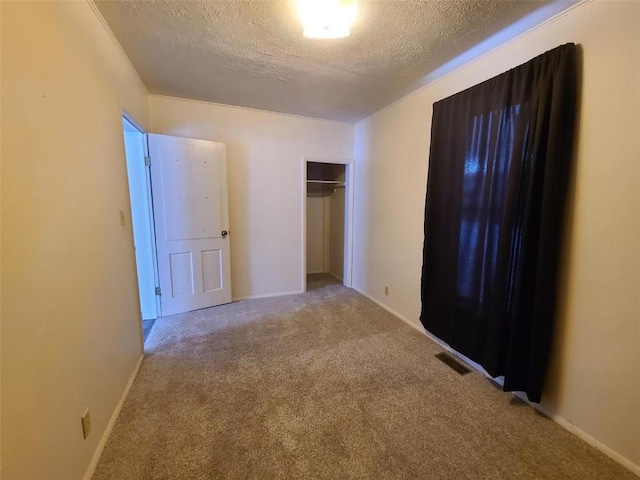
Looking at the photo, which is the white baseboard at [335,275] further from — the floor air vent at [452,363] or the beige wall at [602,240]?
the beige wall at [602,240]

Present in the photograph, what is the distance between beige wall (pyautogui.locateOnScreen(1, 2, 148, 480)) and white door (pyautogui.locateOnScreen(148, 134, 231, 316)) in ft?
3.66

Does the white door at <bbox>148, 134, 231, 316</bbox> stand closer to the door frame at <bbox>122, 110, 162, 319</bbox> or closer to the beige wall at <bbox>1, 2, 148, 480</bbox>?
the door frame at <bbox>122, 110, 162, 319</bbox>

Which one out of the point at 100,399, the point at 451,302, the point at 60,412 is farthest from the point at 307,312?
the point at 60,412

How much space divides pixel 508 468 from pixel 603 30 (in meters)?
2.35

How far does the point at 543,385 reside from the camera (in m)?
1.74

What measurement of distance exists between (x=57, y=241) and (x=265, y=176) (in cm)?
260

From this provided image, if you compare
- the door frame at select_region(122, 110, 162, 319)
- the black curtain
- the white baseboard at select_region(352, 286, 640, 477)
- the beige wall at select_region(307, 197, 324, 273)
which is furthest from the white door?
the white baseboard at select_region(352, 286, 640, 477)

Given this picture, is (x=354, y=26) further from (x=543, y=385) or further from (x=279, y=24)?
(x=543, y=385)

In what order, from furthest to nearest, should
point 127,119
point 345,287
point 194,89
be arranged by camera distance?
point 345,287
point 194,89
point 127,119

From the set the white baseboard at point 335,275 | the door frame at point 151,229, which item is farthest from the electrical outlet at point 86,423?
the white baseboard at point 335,275

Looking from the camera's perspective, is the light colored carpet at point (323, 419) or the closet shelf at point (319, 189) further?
the closet shelf at point (319, 189)

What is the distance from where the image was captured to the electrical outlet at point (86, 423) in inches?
51.3

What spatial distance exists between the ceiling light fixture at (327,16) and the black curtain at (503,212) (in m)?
1.17

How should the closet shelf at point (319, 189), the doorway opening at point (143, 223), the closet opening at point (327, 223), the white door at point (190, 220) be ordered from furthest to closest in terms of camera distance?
the closet shelf at point (319, 189), the closet opening at point (327, 223), the white door at point (190, 220), the doorway opening at point (143, 223)
